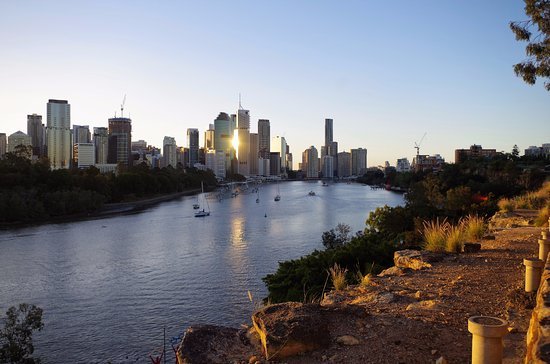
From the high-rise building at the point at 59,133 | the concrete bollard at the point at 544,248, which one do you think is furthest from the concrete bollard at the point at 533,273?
the high-rise building at the point at 59,133

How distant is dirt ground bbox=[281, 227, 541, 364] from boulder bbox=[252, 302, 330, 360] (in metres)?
0.10

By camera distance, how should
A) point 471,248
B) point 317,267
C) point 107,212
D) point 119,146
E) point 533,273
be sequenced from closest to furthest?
point 533,273 < point 471,248 < point 317,267 < point 107,212 < point 119,146

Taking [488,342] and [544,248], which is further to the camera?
[544,248]

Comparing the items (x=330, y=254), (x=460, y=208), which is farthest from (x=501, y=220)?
(x=460, y=208)

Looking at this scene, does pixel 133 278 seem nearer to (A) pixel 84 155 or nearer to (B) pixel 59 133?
(A) pixel 84 155

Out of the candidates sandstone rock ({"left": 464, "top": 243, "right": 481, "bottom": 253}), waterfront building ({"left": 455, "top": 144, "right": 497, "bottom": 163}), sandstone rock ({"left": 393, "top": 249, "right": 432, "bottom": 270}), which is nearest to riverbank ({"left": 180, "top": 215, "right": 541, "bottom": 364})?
sandstone rock ({"left": 393, "top": 249, "right": 432, "bottom": 270})

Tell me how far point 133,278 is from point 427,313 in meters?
22.2

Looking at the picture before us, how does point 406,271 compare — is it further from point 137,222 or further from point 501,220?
point 137,222

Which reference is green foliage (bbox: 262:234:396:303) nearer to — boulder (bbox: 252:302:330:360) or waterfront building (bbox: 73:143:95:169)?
boulder (bbox: 252:302:330:360)

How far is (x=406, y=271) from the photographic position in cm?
830

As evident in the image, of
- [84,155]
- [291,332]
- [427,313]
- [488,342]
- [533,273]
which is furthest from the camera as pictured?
[84,155]

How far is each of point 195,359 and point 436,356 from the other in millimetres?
2291

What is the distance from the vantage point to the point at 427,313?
17.6 ft

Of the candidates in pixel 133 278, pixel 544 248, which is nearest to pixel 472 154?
pixel 133 278
